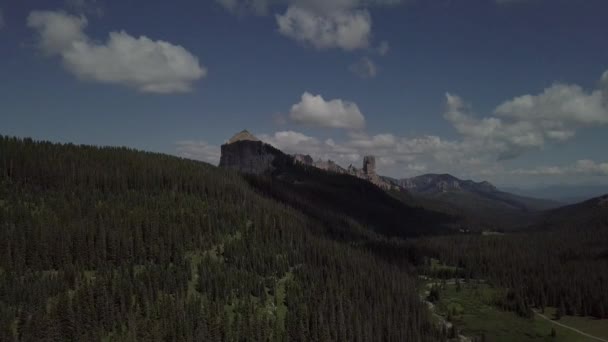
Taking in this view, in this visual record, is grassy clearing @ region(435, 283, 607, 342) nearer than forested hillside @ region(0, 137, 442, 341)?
No

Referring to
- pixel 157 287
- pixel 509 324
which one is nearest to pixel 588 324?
pixel 509 324

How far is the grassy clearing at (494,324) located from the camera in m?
156

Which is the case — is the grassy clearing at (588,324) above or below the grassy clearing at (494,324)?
above

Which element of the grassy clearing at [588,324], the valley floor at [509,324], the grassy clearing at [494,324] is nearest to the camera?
the valley floor at [509,324]

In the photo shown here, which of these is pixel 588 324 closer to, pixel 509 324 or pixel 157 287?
pixel 509 324

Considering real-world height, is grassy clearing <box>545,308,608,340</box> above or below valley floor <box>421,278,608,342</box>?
above

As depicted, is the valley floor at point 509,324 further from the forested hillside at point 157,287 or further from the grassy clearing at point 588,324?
the forested hillside at point 157,287

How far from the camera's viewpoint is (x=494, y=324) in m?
170

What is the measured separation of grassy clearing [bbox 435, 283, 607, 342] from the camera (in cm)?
15550

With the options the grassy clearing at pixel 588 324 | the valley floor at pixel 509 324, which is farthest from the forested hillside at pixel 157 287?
the grassy clearing at pixel 588 324

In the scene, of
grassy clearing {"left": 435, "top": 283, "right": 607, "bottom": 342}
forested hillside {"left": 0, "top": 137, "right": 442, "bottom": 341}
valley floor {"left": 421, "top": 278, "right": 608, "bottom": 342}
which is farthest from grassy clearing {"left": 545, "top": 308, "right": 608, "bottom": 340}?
forested hillside {"left": 0, "top": 137, "right": 442, "bottom": 341}

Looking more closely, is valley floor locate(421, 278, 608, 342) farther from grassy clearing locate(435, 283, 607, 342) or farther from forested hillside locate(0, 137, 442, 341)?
forested hillside locate(0, 137, 442, 341)

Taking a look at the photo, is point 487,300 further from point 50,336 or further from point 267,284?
point 50,336

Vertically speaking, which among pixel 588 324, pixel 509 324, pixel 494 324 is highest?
pixel 588 324
